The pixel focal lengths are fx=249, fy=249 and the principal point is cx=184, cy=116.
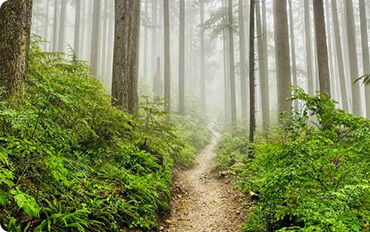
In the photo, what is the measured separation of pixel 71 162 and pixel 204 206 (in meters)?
3.88

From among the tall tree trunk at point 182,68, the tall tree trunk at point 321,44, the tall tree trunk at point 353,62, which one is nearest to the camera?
the tall tree trunk at point 321,44

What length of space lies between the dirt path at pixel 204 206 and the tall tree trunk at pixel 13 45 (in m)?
3.55

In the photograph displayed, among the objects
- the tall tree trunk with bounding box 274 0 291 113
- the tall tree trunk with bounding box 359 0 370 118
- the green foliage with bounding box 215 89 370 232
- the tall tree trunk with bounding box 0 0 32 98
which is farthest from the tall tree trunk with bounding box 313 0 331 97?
the tall tree trunk with bounding box 359 0 370 118

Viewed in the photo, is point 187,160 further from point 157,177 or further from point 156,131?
point 157,177

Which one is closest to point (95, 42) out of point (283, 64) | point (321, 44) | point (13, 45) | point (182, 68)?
point (182, 68)

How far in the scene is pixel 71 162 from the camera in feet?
12.1

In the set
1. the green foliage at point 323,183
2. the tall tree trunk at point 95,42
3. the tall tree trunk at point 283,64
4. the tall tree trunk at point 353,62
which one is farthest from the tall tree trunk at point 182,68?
the green foliage at point 323,183

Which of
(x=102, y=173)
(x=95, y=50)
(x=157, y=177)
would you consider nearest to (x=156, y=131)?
(x=157, y=177)

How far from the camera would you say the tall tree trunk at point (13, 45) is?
3.58 m

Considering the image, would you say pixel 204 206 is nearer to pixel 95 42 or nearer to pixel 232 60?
pixel 95 42

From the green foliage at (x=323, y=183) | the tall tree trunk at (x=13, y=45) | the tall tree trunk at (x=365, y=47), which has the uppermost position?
the tall tree trunk at (x=365, y=47)

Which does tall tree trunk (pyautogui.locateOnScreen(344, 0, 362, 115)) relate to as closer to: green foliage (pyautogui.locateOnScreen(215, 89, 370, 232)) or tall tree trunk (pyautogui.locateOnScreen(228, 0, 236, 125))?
tall tree trunk (pyautogui.locateOnScreen(228, 0, 236, 125))

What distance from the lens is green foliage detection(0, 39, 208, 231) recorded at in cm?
290

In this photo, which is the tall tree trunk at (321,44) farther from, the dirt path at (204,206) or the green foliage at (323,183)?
the green foliage at (323,183)
